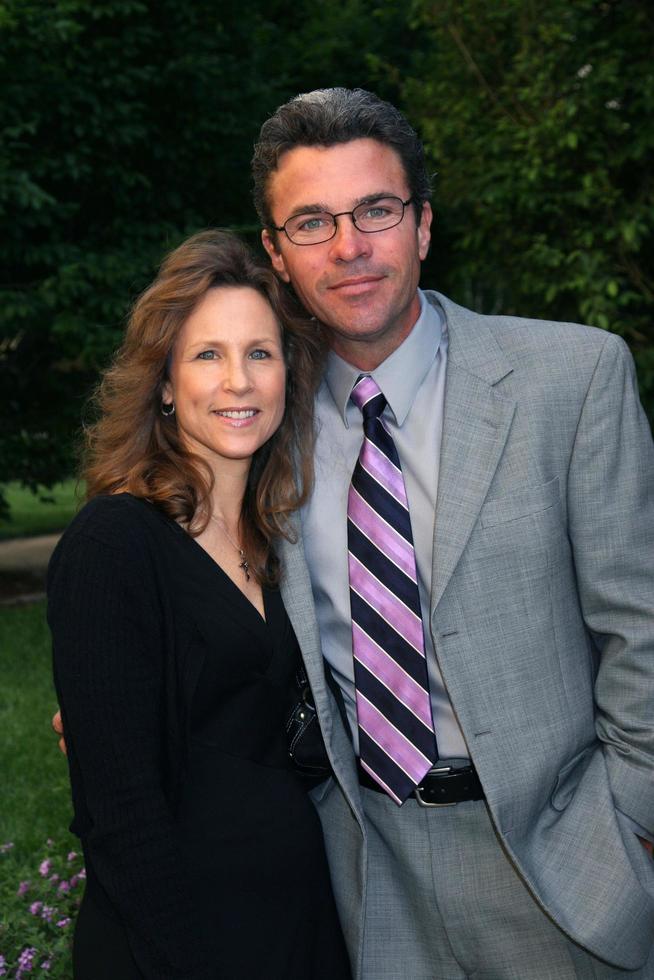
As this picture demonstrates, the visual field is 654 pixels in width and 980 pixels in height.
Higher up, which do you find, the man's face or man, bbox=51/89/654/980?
the man's face

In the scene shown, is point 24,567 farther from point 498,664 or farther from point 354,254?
point 498,664

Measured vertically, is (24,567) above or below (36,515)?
above

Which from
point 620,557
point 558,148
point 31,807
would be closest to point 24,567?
point 31,807

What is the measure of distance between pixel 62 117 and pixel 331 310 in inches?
284

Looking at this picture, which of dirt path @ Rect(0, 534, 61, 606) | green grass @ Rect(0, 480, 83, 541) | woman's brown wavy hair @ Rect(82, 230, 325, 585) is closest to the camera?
woman's brown wavy hair @ Rect(82, 230, 325, 585)

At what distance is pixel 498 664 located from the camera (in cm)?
250

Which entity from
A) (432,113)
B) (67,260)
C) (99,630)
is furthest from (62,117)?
(99,630)

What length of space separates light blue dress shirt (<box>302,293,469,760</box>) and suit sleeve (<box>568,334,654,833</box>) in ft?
1.14

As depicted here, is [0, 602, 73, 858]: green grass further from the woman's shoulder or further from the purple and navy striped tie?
the woman's shoulder

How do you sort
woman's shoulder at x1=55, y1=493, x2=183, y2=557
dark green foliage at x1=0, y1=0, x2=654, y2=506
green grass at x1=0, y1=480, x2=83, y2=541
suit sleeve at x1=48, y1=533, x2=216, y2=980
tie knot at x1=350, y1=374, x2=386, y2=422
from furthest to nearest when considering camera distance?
green grass at x1=0, y1=480, x2=83, y2=541
dark green foliage at x1=0, y1=0, x2=654, y2=506
tie knot at x1=350, y1=374, x2=386, y2=422
woman's shoulder at x1=55, y1=493, x2=183, y2=557
suit sleeve at x1=48, y1=533, x2=216, y2=980

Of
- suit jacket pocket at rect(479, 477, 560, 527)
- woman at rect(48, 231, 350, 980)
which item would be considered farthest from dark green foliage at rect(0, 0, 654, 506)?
suit jacket pocket at rect(479, 477, 560, 527)

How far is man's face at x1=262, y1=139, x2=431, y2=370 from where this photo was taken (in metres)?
2.77

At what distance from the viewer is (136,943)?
212 centimetres

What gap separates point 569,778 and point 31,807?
150 inches
